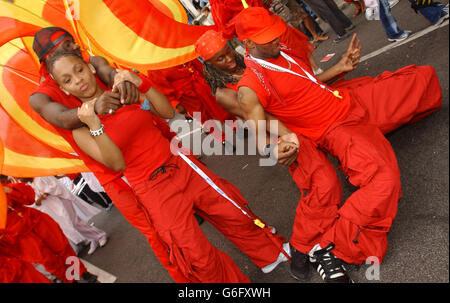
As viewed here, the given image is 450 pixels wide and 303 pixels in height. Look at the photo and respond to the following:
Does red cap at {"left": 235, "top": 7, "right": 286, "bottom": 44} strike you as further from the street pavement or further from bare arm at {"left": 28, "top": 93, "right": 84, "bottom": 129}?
bare arm at {"left": 28, "top": 93, "right": 84, "bottom": 129}

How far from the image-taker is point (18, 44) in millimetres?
2945

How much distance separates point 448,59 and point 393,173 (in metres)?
1.25

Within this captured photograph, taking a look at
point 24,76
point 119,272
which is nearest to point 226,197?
point 24,76

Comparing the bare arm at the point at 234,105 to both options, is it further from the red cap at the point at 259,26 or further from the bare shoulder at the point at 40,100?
the bare shoulder at the point at 40,100

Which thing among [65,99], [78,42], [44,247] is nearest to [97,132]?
[65,99]

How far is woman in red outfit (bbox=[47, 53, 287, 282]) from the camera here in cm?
221

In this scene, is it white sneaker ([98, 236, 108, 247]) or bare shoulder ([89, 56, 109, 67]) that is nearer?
bare shoulder ([89, 56, 109, 67])

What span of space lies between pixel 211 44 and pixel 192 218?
4.82 feet

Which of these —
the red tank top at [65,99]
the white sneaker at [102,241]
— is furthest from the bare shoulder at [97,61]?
the white sneaker at [102,241]

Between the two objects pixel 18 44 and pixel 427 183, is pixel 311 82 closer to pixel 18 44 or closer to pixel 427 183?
pixel 427 183

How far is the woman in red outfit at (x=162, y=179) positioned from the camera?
2215mm

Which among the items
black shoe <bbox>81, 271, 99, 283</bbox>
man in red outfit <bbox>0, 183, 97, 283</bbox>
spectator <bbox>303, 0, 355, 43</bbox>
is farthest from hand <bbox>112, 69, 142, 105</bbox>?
spectator <bbox>303, 0, 355, 43</bbox>

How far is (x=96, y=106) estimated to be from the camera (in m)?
1.95

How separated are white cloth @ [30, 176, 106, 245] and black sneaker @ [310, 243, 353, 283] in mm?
3778
